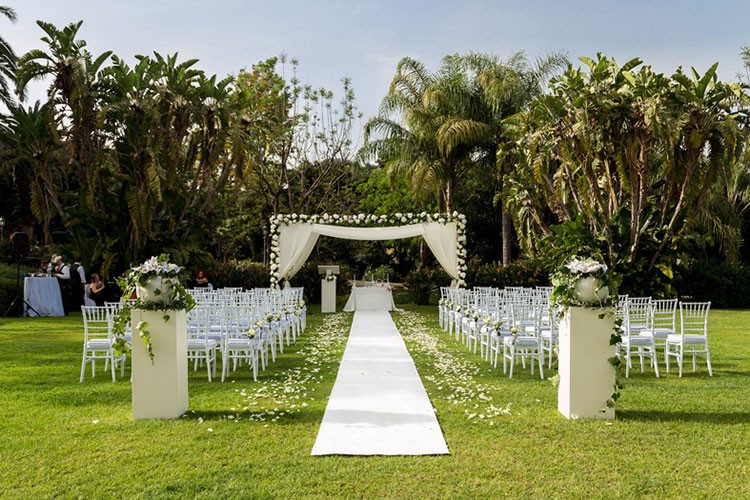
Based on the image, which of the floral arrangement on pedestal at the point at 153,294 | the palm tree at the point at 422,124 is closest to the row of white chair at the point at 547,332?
the floral arrangement on pedestal at the point at 153,294

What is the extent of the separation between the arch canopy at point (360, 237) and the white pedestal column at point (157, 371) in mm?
12895

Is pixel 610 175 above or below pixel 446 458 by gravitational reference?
above

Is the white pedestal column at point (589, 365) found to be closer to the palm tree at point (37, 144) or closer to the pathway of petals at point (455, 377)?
the pathway of petals at point (455, 377)

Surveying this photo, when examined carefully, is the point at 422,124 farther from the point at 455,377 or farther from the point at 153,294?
the point at 153,294

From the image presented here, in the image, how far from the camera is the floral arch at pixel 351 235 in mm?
19266

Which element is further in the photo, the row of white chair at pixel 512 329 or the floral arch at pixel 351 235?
the floral arch at pixel 351 235

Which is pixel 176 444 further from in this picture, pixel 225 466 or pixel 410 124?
pixel 410 124

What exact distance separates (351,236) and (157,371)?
43.9 feet

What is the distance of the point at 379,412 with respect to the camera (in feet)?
21.0

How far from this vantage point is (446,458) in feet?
16.4

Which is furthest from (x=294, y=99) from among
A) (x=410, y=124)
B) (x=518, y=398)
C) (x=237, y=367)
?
(x=518, y=398)

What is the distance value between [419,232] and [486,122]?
20.6ft

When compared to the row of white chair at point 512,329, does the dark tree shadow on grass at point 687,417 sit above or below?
below

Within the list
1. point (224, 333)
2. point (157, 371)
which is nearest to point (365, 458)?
point (157, 371)
